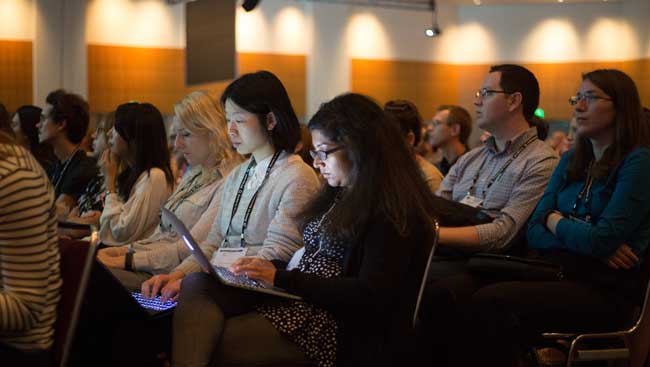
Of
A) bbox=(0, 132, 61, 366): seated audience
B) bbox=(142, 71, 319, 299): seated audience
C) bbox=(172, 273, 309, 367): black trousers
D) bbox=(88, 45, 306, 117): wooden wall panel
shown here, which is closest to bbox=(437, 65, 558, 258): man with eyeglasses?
bbox=(142, 71, 319, 299): seated audience

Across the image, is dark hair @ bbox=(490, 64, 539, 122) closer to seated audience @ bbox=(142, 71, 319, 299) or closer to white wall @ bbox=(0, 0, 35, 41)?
seated audience @ bbox=(142, 71, 319, 299)

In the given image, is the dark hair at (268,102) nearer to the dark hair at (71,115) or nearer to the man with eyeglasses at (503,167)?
the man with eyeglasses at (503,167)

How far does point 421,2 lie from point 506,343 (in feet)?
29.5

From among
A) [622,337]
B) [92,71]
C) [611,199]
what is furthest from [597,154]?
[92,71]

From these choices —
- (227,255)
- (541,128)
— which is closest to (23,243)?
(227,255)

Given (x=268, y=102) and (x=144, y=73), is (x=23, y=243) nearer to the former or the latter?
(x=268, y=102)

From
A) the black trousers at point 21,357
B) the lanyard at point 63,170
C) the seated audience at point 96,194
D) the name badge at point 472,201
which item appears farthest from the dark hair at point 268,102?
the lanyard at point 63,170

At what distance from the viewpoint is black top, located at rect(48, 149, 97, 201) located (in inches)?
193

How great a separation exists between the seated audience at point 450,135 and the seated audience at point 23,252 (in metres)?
4.43

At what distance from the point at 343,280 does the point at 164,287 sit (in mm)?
846

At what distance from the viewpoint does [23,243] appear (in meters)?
1.85

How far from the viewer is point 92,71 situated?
33.6ft

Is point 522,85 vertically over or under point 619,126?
over

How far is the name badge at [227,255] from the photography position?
10.3 ft
